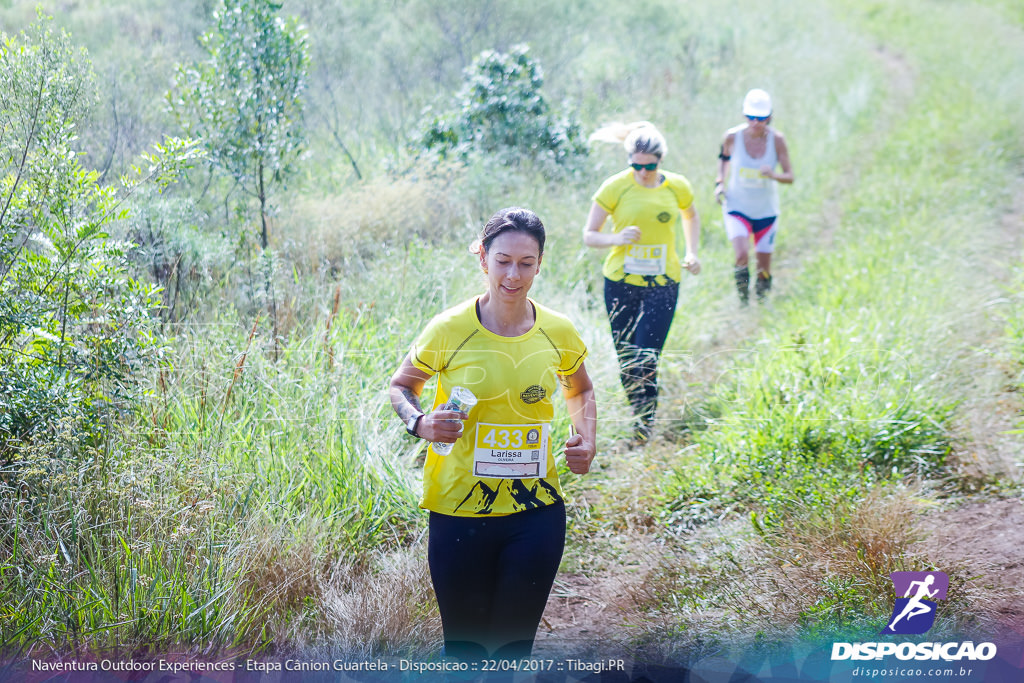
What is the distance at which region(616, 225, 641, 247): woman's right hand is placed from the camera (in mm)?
4984

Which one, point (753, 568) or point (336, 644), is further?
point (753, 568)

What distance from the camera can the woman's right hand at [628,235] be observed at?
4.98 metres

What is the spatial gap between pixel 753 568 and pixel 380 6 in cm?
783

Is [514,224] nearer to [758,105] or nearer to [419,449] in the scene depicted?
[419,449]

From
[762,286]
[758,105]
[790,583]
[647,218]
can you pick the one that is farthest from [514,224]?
[762,286]

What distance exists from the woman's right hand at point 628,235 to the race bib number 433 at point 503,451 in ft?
8.01

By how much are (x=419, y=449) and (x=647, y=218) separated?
5.98ft

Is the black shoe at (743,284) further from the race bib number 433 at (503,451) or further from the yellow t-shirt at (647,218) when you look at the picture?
the race bib number 433 at (503,451)

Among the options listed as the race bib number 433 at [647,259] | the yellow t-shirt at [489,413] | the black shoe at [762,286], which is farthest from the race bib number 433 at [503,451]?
the black shoe at [762,286]

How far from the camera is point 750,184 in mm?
7238

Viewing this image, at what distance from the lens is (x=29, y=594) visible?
319cm

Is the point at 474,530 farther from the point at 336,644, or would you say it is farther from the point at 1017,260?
the point at 1017,260

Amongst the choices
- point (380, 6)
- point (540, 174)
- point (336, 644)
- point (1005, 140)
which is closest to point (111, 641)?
point (336, 644)

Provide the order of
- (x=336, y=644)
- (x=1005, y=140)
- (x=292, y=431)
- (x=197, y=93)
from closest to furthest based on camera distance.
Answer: (x=336, y=644) → (x=292, y=431) → (x=197, y=93) → (x=1005, y=140)
